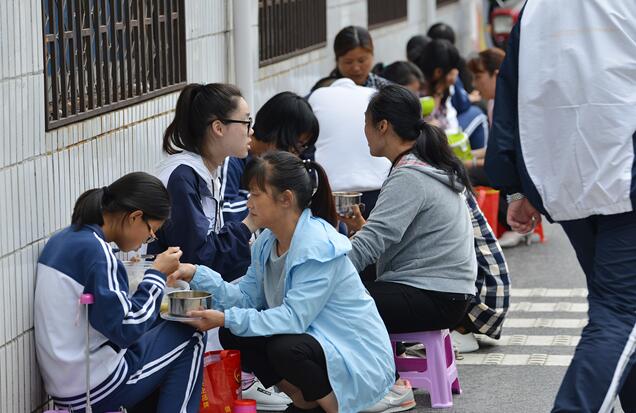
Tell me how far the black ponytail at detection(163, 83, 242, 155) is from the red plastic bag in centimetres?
106

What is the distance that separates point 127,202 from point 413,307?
1.67m

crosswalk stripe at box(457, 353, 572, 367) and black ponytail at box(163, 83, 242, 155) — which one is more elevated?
black ponytail at box(163, 83, 242, 155)

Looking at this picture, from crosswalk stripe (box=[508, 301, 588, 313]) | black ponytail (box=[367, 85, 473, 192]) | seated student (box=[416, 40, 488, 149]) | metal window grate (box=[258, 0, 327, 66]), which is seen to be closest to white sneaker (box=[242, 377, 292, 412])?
black ponytail (box=[367, 85, 473, 192])

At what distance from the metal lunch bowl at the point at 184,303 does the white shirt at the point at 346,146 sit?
249 cm

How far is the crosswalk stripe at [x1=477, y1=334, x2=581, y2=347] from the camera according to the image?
24.3 ft

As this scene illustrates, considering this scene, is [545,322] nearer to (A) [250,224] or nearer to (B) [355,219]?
(B) [355,219]

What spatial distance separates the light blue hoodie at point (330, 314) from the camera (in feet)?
17.4

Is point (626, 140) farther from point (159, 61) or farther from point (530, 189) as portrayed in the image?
point (159, 61)

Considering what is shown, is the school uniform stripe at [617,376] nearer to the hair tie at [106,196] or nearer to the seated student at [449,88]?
the hair tie at [106,196]

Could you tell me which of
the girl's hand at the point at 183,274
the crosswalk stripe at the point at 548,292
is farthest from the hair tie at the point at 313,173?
the crosswalk stripe at the point at 548,292

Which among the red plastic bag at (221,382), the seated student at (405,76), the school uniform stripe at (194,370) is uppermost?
the seated student at (405,76)

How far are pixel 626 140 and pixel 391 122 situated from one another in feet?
6.02

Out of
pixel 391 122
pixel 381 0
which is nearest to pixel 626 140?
pixel 391 122

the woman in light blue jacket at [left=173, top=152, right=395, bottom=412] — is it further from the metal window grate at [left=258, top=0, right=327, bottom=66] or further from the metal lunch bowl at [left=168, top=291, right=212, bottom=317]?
the metal window grate at [left=258, top=0, right=327, bottom=66]
